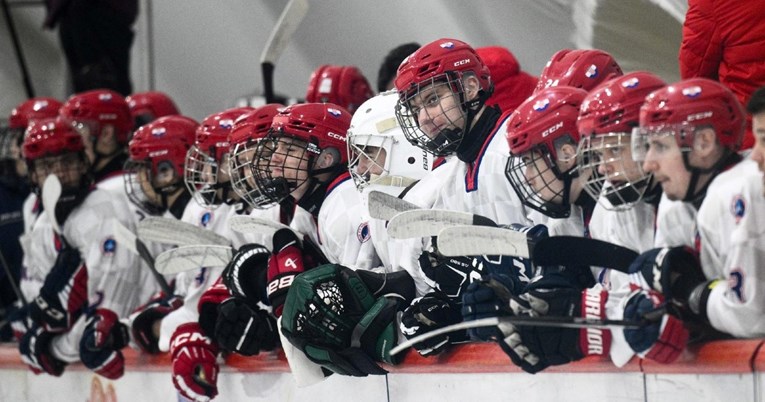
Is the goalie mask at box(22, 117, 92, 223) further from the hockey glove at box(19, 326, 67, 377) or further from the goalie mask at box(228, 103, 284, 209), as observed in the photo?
the goalie mask at box(228, 103, 284, 209)

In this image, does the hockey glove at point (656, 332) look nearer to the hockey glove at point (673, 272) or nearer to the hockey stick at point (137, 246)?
the hockey glove at point (673, 272)

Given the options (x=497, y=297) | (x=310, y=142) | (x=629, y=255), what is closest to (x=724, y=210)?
(x=629, y=255)

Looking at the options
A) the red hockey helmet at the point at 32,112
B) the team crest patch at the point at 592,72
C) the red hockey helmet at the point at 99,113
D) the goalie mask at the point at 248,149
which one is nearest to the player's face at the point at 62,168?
the red hockey helmet at the point at 99,113

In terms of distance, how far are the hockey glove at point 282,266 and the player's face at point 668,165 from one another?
4.05 ft

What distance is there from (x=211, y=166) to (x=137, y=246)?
372 mm

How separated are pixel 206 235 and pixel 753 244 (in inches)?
82.0

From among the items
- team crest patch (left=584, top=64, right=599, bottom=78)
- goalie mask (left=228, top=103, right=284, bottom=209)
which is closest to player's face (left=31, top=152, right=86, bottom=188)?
goalie mask (left=228, top=103, right=284, bottom=209)

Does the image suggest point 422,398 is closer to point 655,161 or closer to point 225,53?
point 655,161

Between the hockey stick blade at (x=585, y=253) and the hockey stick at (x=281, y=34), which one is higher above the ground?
the hockey stick blade at (x=585, y=253)

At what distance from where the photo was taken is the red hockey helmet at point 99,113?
5.41 m

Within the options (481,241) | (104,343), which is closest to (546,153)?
(481,241)

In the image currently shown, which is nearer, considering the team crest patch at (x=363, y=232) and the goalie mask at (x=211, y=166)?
the team crest patch at (x=363, y=232)

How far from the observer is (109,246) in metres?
4.72

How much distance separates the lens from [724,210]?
8.20 feet
